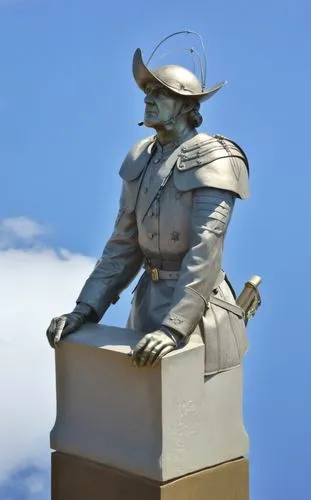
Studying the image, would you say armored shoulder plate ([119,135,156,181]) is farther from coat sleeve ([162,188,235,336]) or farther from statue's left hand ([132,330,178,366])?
statue's left hand ([132,330,178,366])

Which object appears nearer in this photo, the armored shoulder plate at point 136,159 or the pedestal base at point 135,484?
the pedestal base at point 135,484

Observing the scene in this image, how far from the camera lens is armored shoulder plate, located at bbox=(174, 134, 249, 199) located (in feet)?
20.2

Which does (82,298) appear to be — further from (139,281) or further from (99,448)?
(99,448)

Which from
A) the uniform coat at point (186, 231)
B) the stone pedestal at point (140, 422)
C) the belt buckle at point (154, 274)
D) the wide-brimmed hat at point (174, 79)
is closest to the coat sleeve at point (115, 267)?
the uniform coat at point (186, 231)

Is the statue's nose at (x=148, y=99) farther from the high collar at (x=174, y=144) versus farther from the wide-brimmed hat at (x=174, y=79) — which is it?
the high collar at (x=174, y=144)

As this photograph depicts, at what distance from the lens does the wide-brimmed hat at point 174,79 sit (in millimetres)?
6258

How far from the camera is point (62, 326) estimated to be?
6.43m

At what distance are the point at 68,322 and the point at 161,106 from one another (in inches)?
43.6

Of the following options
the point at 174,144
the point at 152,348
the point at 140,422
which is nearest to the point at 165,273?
the point at 152,348

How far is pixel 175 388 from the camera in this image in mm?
6027

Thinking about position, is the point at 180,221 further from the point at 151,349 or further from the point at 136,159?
the point at 151,349

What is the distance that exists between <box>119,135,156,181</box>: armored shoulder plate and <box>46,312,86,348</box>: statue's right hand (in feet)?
2.31

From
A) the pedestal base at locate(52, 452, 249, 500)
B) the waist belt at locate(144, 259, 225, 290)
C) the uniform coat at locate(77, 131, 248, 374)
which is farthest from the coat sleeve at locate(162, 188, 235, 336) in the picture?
the pedestal base at locate(52, 452, 249, 500)

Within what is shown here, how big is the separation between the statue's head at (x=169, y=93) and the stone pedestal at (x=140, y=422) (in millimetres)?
1022
